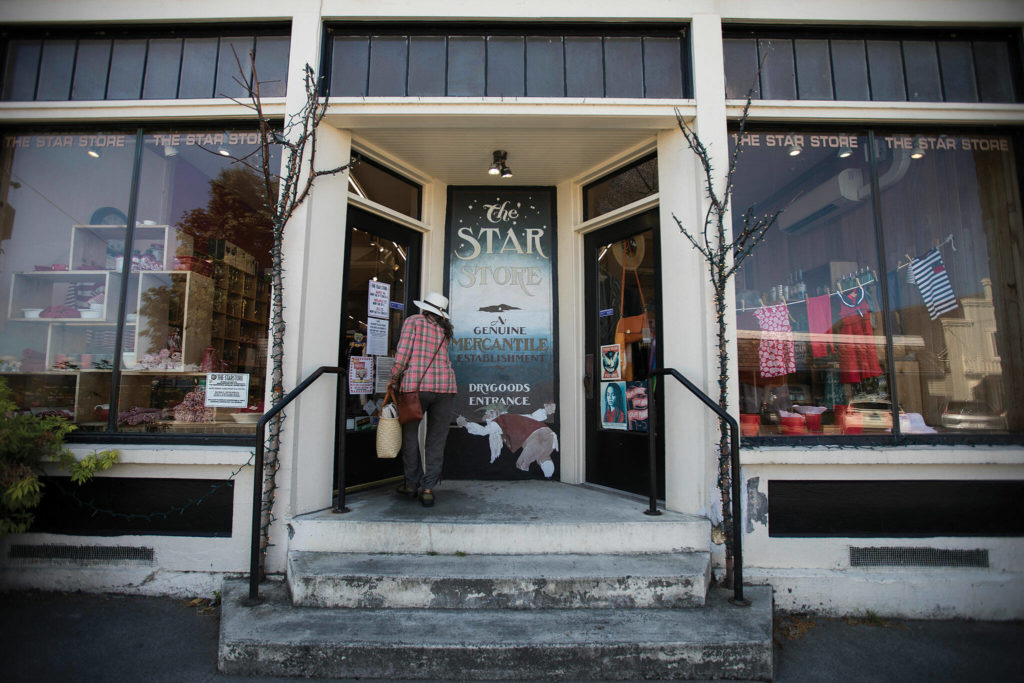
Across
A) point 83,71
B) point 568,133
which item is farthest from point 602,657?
point 83,71

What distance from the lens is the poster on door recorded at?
4781 mm

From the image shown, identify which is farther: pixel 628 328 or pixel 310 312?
pixel 628 328

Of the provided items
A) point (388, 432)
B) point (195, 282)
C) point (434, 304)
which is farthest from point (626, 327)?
point (195, 282)

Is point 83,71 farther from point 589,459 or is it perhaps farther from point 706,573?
point 706,573

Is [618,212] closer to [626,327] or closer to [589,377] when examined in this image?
[626,327]

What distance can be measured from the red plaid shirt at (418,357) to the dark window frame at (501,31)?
1.94m

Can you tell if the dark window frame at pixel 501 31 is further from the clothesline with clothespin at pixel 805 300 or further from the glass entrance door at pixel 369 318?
the clothesline with clothespin at pixel 805 300

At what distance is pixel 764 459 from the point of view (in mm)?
3432

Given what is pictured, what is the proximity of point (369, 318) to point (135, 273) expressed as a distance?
1895 mm

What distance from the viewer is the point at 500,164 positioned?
449cm

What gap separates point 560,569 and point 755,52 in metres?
4.26

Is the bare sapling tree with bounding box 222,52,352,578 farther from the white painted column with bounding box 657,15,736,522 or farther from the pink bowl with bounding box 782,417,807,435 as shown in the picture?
the pink bowl with bounding box 782,417,807,435

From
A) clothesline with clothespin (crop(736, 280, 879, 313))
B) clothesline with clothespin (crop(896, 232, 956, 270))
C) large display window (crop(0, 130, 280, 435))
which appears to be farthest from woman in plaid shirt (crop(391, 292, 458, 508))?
clothesline with clothespin (crop(896, 232, 956, 270))

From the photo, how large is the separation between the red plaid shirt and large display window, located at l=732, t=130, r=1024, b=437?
2.42 meters
